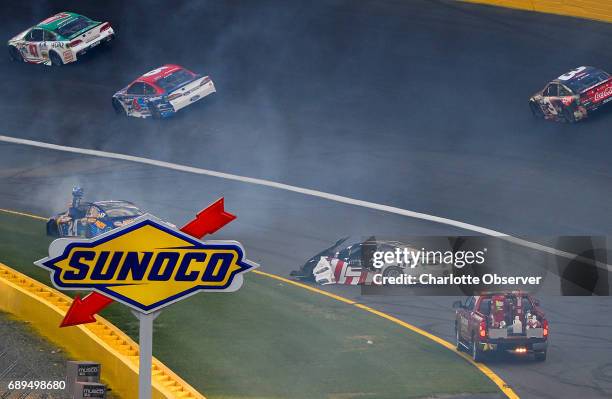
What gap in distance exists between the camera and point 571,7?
46.0m

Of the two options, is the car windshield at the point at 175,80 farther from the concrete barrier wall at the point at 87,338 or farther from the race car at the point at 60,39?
the concrete barrier wall at the point at 87,338

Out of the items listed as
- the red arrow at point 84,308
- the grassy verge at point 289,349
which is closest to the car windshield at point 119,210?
the grassy verge at point 289,349

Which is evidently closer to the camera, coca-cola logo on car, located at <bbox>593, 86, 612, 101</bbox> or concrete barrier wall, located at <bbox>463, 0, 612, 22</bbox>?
coca-cola logo on car, located at <bbox>593, 86, 612, 101</bbox>

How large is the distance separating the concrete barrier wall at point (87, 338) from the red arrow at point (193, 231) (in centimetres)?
658

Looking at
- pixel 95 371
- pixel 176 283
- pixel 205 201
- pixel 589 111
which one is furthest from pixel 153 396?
pixel 589 111

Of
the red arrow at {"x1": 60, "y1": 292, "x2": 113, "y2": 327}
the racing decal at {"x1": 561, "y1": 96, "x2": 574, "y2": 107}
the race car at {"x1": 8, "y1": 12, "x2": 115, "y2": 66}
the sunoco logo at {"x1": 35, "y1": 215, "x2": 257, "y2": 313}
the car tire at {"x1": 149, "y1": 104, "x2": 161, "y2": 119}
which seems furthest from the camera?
the race car at {"x1": 8, "y1": 12, "x2": 115, "y2": 66}

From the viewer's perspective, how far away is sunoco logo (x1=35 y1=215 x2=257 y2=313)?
1505 cm

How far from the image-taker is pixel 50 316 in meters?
26.6

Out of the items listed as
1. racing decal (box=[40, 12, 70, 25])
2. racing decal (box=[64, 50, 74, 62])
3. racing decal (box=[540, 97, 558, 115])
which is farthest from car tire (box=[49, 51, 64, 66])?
racing decal (box=[540, 97, 558, 115])

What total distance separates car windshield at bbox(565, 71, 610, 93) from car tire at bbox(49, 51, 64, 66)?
19087mm

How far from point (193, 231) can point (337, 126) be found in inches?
1038

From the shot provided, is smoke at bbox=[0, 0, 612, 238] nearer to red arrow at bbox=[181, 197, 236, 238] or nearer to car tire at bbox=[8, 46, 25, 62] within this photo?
car tire at bbox=[8, 46, 25, 62]

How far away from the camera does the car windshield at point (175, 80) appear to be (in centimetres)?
4228

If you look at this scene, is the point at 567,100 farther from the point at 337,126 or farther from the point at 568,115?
the point at 337,126
